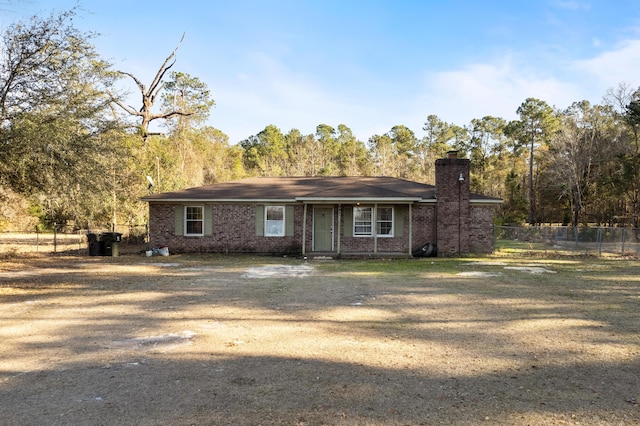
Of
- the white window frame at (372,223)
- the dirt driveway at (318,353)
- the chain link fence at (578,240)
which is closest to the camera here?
the dirt driveway at (318,353)

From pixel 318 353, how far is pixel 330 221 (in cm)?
1338

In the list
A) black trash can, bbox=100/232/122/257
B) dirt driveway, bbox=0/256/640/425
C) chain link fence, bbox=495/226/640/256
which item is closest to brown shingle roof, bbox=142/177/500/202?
black trash can, bbox=100/232/122/257

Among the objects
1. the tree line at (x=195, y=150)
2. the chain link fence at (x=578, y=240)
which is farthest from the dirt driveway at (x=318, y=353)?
the chain link fence at (x=578, y=240)

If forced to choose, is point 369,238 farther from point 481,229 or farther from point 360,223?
point 481,229

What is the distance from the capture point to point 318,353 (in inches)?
210

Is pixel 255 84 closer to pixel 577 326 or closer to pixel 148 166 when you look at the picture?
pixel 148 166

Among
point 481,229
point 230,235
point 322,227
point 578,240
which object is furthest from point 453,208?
point 578,240

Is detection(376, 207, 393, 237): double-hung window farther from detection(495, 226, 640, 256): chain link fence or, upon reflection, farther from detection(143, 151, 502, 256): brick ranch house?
detection(495, 226, 640, 256): chain link fence

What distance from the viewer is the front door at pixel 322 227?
61.0ft

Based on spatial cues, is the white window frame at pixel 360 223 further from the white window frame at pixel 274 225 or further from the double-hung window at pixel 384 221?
the white window frame at pixel 274 225

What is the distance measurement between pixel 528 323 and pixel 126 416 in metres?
5.83

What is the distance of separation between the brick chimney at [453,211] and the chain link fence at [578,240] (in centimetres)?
445

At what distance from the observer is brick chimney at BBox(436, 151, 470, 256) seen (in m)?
18.3

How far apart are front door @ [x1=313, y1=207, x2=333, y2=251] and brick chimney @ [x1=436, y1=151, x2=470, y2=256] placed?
4433mm
